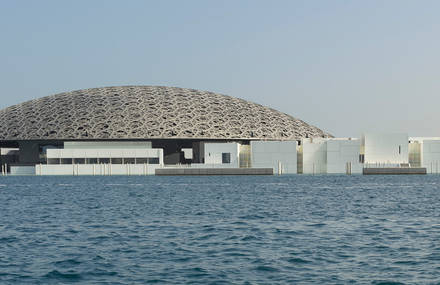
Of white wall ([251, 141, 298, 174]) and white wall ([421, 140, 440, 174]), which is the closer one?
white wall ([251, 141, 298, 174])

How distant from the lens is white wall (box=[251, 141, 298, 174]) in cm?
12262

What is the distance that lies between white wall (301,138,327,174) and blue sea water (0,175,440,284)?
72.9m

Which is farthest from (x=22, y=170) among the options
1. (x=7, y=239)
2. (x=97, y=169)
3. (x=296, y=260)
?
(x=296, y=260)

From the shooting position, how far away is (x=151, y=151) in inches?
5030

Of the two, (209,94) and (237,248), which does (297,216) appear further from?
(209,94)

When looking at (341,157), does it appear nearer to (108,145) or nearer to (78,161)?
(108,145)

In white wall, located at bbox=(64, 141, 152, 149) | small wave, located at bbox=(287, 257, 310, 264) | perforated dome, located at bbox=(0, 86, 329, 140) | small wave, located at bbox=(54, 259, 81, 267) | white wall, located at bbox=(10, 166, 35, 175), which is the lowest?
small wave, located at bbox=(287, 257, 310, 264)

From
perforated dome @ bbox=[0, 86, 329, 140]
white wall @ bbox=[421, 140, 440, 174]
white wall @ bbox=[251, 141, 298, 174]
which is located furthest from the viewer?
Answer: perforated dome @ bbox=[0, 86, 329, 140]

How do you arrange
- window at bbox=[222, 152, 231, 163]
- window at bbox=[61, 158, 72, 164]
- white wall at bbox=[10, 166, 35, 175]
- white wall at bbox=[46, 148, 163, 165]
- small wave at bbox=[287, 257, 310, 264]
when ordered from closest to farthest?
small wave at bbox=[287, 257, 310, 264], window at bbox=[222, 152, 231, 163], white wall at bbox=[46, 148, 163, 165], window at bbox=[61, 158, 72, 164], white wall at bbox=[10, 166, 35, 175]

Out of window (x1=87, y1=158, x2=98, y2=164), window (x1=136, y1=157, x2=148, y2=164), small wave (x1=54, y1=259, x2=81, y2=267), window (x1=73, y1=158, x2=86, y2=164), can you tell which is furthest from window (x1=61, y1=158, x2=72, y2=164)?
small wave (x1=54, y1=259, x2=81, y2=267)

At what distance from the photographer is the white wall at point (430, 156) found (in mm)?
123375

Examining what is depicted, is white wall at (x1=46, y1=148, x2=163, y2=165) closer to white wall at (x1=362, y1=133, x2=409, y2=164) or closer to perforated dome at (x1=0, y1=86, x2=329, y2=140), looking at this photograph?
perforated dome at (x1=0, y1=86, x2=329, y2=140)

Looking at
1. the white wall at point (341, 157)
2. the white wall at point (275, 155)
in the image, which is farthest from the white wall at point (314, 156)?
the white wall at point (275, 155)

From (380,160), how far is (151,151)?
4243 centimetres
